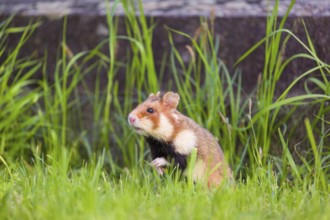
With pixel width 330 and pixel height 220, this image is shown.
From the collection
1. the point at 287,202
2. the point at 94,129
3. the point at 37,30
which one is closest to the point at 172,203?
the point at 287,202

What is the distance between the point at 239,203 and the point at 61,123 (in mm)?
2616

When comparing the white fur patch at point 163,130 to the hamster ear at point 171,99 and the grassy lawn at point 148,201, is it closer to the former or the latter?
the hamster ear at point 171,99

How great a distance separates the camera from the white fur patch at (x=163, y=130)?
4.76 meters

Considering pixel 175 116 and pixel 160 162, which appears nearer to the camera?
pixel 160 162

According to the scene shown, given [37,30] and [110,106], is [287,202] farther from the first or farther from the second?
[37,30]

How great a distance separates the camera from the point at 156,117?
15.7 feet

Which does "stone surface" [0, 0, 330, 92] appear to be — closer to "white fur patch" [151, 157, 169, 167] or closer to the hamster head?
the hamster head

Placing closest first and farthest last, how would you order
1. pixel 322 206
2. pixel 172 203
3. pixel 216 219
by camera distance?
1. pixel 216 219
2. pixel 172 203
3. pixel 322 206

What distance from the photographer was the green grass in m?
3.80

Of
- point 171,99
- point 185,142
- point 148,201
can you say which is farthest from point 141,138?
point 148,201

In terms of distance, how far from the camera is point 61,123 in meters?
6.20

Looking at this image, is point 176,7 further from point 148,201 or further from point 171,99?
Answer: point 148,201

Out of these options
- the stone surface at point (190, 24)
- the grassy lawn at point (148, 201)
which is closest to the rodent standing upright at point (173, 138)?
the grassy lawn at point (148, 201)

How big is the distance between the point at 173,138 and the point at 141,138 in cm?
100
